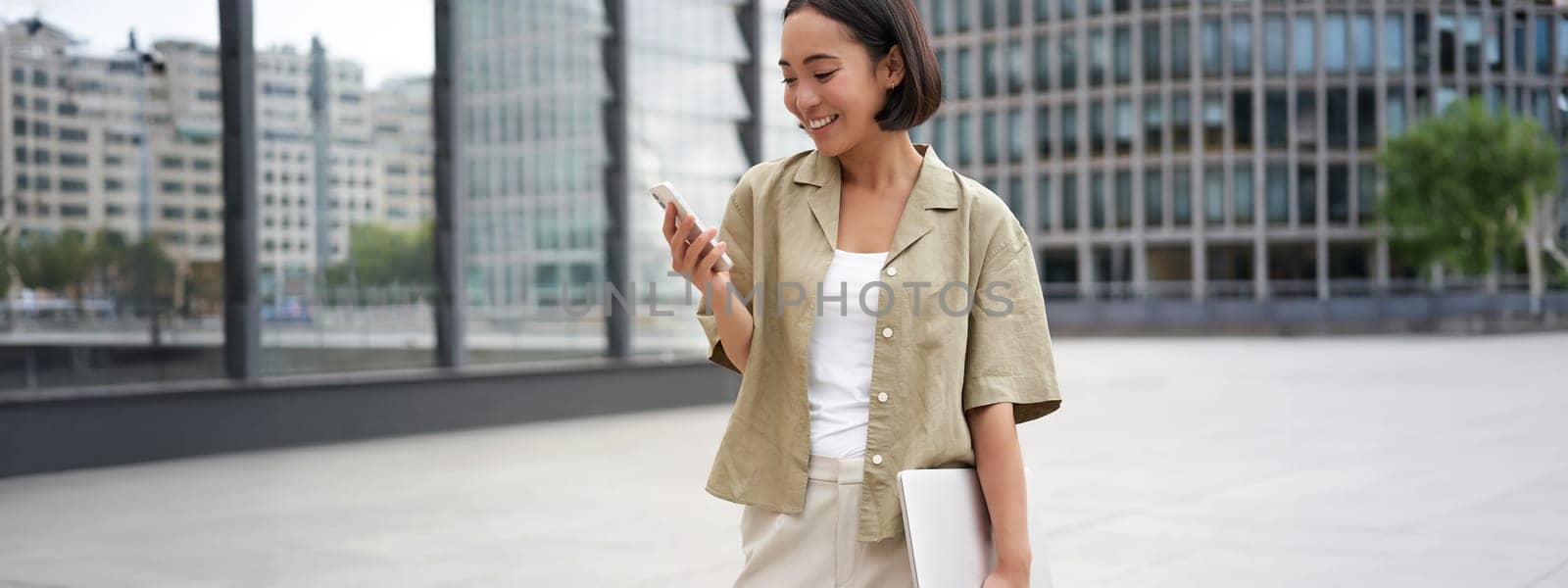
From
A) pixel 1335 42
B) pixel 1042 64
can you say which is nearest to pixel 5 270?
pixel 1042 64

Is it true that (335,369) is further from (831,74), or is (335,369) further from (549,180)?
(831,74)

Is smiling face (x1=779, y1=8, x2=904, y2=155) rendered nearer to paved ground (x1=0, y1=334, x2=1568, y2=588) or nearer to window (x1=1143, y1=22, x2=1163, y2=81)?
paved ground (x1=0, y1=334, x2=1568, y2=588)

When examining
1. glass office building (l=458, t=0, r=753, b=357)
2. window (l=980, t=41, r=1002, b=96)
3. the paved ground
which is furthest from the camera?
window (l=980, t=41, r=1002, b=96)

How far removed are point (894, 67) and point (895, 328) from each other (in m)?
0.37

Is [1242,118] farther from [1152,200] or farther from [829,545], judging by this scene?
[829,545]

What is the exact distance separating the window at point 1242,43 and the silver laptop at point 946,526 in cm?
5761

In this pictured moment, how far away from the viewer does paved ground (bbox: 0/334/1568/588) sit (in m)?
6.56

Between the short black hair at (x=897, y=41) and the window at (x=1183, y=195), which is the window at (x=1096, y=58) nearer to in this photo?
the window at (x=1183, y=195)

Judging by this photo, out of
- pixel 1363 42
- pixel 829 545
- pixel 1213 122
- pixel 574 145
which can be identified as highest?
pixel 1363 42

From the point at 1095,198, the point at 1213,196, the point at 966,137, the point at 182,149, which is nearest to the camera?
the point at 182,149

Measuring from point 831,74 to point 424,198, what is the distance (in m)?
12.9

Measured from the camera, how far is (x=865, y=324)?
2.08 m

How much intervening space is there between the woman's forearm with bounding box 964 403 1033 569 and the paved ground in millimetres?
121

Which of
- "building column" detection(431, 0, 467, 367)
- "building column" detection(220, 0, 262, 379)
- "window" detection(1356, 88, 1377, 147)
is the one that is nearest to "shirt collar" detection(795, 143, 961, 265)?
"building column" detection(220, 0, 262, 379)
